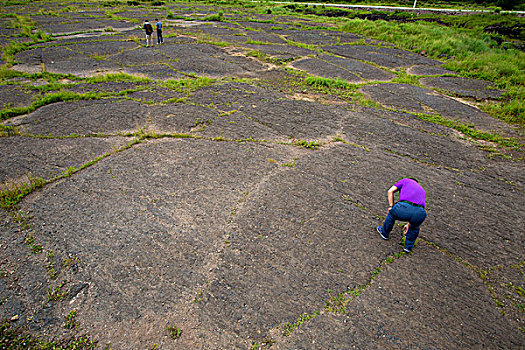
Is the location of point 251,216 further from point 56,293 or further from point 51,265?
point 51,265

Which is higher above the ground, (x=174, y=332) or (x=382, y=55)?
(x=382, y=55)

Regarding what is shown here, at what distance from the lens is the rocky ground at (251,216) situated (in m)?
3.75

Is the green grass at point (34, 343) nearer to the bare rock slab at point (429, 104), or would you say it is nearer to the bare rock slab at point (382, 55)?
the bare rock slab at point (429, 104)

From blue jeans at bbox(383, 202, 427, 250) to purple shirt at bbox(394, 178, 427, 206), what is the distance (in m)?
0.10

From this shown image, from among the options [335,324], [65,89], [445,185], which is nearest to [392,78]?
[445,185]

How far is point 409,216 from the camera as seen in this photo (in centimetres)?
443

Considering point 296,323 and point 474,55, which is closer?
point 296,323

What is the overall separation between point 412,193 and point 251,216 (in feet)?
9.46

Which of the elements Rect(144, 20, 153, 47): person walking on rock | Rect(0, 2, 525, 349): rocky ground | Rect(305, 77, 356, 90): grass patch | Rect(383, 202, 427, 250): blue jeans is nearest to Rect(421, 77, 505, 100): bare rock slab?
Rect(0, 2, 525, 349): rocky ground

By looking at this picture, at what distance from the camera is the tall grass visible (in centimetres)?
1104

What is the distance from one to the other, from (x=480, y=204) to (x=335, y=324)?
4.73m

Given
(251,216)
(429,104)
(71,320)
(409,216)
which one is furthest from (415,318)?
(429,104)

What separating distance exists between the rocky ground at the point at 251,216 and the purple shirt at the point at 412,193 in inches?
39.7

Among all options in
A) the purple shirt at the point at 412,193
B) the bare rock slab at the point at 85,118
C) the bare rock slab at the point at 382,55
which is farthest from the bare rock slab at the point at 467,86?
the bare rock slab at the point at 85,118
